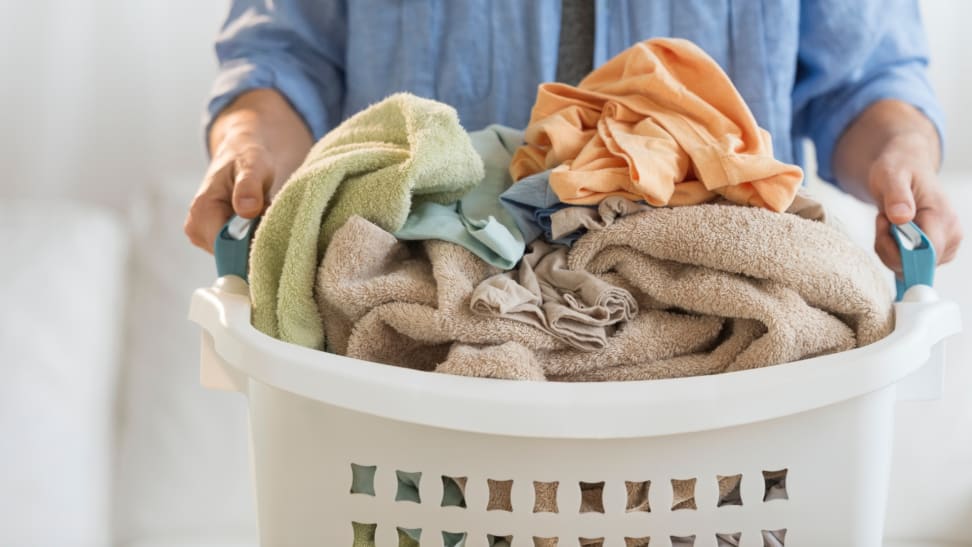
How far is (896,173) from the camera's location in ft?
1.98

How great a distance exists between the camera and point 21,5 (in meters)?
1.18

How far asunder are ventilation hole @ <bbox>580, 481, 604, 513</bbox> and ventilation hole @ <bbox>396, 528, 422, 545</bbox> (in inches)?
3.0

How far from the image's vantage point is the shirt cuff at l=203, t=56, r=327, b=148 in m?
0.76

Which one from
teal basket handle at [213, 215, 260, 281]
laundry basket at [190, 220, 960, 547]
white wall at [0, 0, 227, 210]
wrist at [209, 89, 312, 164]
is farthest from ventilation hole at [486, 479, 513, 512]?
white wall at [0, 0, 227, 210]

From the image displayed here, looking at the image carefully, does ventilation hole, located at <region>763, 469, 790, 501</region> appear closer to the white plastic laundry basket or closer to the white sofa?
the white plastic laundry basket

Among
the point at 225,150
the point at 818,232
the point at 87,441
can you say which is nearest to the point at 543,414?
the point at 818,232

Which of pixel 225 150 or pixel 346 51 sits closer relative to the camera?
pixel 225 150

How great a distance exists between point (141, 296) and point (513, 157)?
73cm

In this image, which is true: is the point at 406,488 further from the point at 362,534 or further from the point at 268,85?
the point at 268,85

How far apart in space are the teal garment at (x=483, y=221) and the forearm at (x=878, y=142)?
255mm

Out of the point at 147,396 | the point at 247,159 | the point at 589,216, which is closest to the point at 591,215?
the point at 589,216

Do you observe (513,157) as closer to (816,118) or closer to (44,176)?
(816,118)

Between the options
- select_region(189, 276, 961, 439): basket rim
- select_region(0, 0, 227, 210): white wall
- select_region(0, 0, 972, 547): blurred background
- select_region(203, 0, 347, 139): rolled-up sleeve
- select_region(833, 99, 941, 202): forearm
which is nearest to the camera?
select_region(189, 276, 961, 439): basket rim

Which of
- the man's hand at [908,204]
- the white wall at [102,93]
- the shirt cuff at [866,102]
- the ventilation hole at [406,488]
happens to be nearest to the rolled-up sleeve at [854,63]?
the shirt cuff at [866,102]
